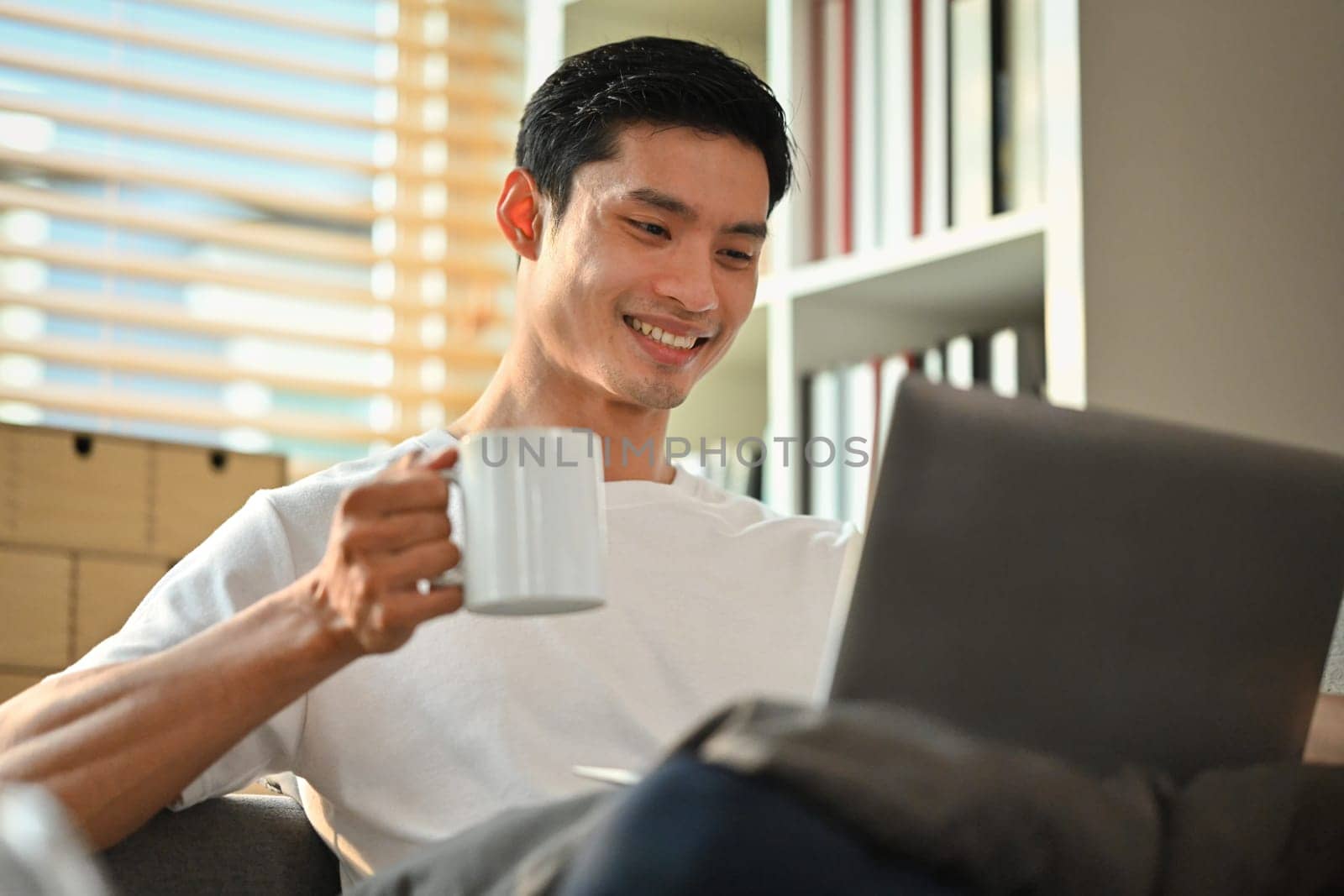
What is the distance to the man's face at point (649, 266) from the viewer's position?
1651mm

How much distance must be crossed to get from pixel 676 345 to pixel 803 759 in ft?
3.69

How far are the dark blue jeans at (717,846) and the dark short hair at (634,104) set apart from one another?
1.21 meters

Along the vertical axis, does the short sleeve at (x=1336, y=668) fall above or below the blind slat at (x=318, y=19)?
below

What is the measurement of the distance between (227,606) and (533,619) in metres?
0.27

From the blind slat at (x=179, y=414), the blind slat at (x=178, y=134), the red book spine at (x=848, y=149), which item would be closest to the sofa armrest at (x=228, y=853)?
the red book spine at (x=848, y=149)

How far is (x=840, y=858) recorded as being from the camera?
56 centimetres

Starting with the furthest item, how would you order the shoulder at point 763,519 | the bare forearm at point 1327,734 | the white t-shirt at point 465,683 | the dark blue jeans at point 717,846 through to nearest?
the shoulder at point 763,519, the white t-shirt at point 465,683, the bare forearm at point 1327,734, the dark blue jeans at point 717,846

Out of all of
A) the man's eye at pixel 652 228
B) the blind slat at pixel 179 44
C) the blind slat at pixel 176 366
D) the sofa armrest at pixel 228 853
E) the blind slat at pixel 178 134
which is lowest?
the sofa armrest at pixel 228 853

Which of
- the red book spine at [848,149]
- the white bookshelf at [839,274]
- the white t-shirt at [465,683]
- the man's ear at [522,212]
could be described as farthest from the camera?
the red book spine at [848,149]

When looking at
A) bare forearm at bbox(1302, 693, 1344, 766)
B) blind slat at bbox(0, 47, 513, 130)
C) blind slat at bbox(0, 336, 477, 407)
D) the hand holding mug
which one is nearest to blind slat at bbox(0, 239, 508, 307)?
blind slat at bbox(0, 336, 477, 407)

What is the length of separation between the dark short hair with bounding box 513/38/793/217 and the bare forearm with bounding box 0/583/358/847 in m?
0.76

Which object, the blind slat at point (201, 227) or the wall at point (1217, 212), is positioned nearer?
the wall at point (1217, 212)

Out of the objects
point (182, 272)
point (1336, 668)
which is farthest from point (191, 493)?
point (1336, 668)

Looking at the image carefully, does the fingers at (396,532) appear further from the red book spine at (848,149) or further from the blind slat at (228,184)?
the blind slat at (228,184)
